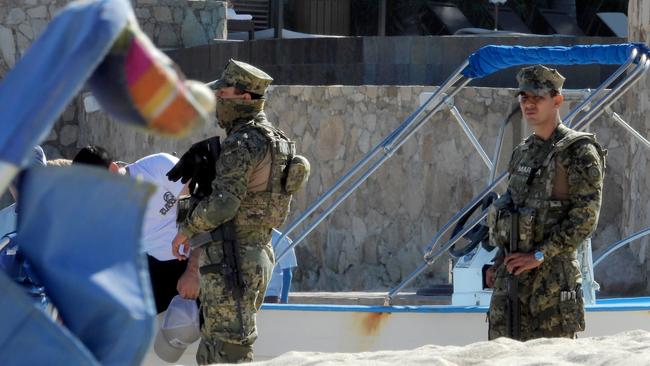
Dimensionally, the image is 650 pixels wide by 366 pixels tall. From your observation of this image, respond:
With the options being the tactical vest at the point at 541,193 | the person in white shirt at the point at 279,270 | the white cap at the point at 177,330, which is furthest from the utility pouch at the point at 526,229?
the person in white shirt at the point at 279,270

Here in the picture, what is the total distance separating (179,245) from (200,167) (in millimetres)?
355

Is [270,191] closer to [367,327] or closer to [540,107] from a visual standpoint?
[540,107]

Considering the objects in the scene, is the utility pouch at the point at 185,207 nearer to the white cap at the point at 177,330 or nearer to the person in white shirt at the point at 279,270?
the white cap at the point at 177,330

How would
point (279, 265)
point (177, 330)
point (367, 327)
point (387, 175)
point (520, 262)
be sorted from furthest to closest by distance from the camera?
point (387, 175), point (279, 265), point (367, 327), point (177, 330), point (520, 262)

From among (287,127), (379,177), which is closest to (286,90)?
(287,127)

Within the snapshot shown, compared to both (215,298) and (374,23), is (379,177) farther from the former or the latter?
(374,23)

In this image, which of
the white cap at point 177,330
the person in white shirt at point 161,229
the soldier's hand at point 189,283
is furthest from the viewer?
the person in white shirt at point 161,229

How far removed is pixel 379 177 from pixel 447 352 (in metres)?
7.51

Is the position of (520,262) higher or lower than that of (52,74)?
lower

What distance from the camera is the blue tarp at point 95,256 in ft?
10.1

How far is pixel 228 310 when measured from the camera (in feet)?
20.6

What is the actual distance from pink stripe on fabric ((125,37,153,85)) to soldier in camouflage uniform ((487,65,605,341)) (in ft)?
10.7

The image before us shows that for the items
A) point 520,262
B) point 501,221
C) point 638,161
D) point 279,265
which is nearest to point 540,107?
point 501,221

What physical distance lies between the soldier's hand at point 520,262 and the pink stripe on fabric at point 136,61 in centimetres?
327
